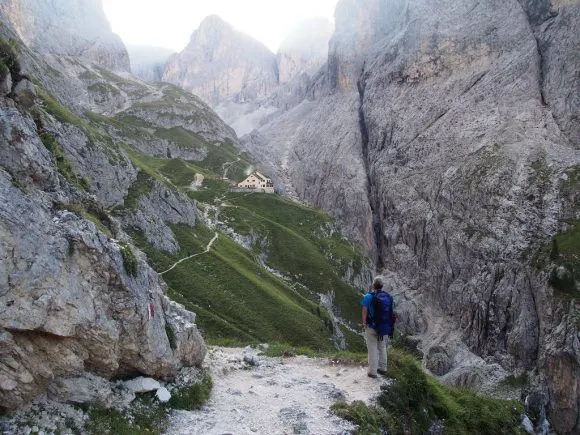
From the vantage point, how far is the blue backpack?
60.1 ft

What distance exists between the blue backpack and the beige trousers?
405 mm

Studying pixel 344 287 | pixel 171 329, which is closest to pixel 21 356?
pixel 171 329

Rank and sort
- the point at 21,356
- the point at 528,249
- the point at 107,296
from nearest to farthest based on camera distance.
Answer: the point at 21,356 < the point at 107,296 < the point at 528,249

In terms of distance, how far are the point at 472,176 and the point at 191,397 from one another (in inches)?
4350

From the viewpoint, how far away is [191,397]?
16.7 metres

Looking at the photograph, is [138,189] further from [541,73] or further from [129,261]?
[541,73]

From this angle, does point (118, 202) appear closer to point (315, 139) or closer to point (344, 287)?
point (344, 287)

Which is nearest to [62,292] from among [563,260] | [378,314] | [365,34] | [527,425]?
[378,314]

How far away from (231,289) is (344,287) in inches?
1334

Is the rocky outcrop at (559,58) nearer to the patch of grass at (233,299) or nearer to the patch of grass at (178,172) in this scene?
the patch of grass at (233,299)

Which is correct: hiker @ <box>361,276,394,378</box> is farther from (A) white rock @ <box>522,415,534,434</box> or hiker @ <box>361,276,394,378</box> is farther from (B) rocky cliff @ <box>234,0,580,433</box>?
(B) rocky cliff @ <box>234,0,580,433</box>

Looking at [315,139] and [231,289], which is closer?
[231,289]

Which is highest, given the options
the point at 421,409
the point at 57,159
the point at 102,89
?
the point at 102,89

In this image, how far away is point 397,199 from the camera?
132250 millimetres
